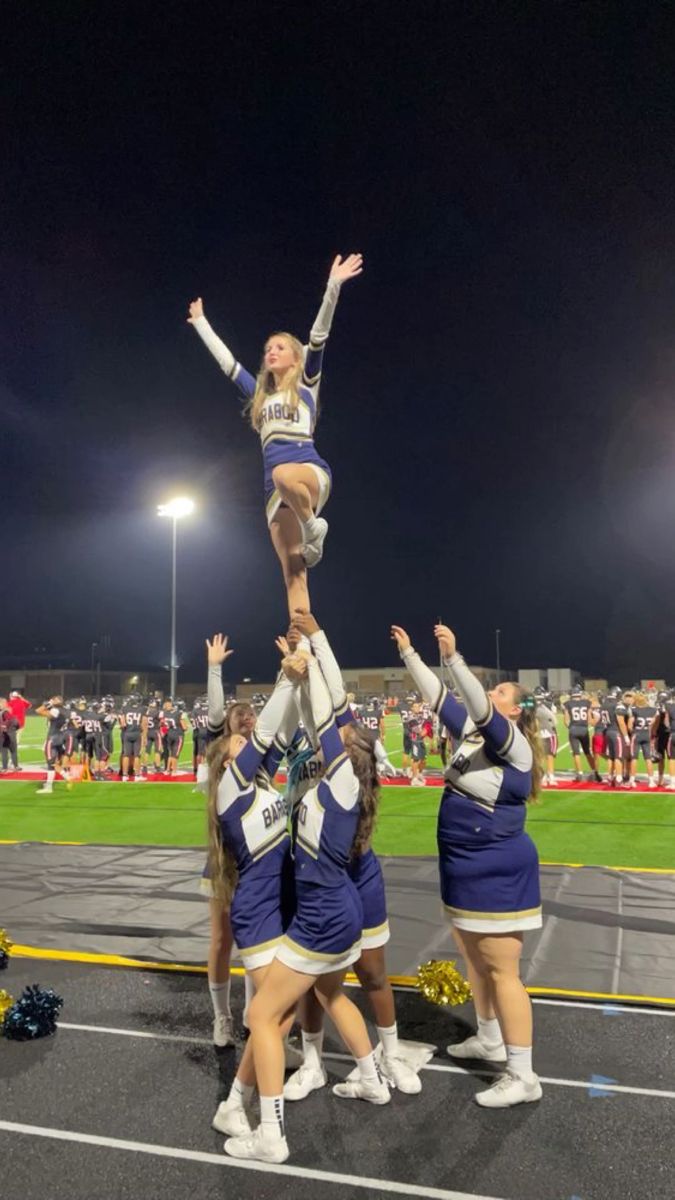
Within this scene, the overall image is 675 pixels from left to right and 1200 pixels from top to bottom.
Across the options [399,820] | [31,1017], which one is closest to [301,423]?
[31,1017]

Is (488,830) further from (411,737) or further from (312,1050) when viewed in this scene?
(411,737)

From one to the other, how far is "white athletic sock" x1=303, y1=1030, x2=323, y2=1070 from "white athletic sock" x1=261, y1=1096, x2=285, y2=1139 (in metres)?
0.67

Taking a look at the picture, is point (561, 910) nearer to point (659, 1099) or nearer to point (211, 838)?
point (659, 1099)

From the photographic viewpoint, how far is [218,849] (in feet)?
11.4

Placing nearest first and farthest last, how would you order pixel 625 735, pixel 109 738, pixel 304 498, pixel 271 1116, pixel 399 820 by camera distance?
pixel 271 1116 < pixel 304 498 < pixel 399 820 < pixel 625 735 < pixel 109 738

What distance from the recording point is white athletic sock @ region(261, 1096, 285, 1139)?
287 cm

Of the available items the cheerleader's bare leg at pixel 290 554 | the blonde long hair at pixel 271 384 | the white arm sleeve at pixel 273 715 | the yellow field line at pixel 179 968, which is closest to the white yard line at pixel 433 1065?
the yellow field line at pixel 179 968

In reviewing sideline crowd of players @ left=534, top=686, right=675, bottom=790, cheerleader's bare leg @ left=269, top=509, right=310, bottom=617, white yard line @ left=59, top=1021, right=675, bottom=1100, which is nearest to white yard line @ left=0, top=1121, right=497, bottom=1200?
white yard line @ left=59, top=1021, right=675, bottom=1100

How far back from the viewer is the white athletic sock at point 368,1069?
130 inches

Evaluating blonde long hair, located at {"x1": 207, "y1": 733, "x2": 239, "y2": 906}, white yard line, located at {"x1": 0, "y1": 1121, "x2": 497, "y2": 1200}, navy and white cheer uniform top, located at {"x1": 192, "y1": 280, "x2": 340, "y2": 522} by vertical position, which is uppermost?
navy and white cheer uniform top, located at {"x1": 192, "y1": 280, "x2": 340, "y2": 522}

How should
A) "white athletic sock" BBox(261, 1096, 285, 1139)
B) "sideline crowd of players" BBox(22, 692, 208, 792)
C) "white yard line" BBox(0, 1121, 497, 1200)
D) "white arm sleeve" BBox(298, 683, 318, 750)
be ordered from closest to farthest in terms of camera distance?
1. "white yard line" BBox(0, 1121, 497, 1200)
2. "white athletic sock" BBox(261, 1096, 285, 1139)
3. "white arm sleeve" BBox(298, 683, 318, 750)
4. "sideline crowd of players" BBox(22, 692, 208, 792)

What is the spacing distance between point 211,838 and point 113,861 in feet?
17.7

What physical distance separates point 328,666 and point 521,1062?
77.2 inches

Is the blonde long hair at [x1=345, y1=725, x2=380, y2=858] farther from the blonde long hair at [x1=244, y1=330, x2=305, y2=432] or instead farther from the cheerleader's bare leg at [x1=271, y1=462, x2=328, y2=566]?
the blonde long hair at [x1=244, y1=330, x2=305, y2=432]
